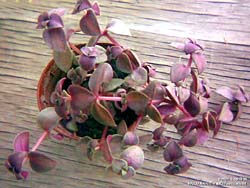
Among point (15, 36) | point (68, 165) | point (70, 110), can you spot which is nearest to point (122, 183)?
point (68, 165)

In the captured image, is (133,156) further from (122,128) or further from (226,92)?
(226,92)

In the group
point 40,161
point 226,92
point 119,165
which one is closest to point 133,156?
point 119,165

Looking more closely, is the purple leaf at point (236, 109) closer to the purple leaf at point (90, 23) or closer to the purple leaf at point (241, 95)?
the purple leaf at point (241, 95)

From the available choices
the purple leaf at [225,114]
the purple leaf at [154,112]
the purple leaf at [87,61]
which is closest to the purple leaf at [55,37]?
the purple leaf at [87,61]

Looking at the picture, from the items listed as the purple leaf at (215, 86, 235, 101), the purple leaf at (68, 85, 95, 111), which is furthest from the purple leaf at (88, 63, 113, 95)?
the purple leaf at (215, 86, 235, 101)

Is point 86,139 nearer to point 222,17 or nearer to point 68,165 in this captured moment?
→ point 68,165

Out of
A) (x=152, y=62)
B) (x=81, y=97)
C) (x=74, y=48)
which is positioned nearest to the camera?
(x=81, y=97)
